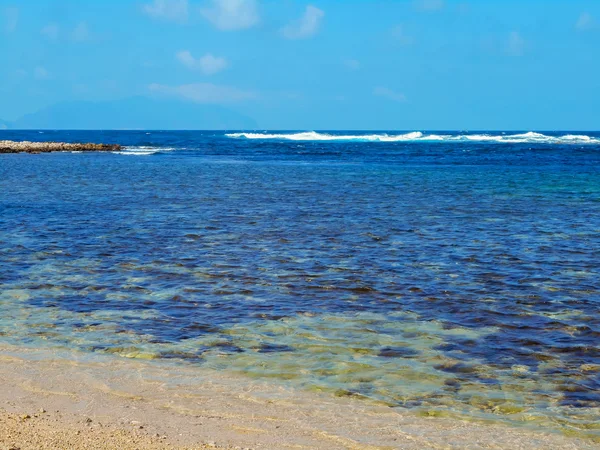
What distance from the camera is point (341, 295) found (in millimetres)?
10812

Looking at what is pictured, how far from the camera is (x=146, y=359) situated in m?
7.87

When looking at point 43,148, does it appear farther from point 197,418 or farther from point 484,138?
point 484,138

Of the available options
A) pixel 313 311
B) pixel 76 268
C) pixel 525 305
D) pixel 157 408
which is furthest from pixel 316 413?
pixel 76 268

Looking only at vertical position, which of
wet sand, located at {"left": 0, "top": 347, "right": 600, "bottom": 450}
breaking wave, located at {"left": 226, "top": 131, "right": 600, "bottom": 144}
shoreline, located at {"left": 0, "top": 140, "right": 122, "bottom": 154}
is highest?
breaking wave, located at {"left": 226, "top": 131, "right": 600, "bottom": 144}

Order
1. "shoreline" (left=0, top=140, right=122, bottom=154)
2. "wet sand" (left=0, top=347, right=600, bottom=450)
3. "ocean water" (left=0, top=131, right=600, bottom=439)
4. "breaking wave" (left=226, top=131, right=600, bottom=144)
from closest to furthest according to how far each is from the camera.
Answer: "wet sand" (left=0, top=347, right=600, bottom=450)
"ocean water" (left=0, top=131, right=600, bottom=439)
"shoreline" (left=0, top=140, right=122, bottom=154)
"breaking wave" (left=226, top=131, right=600, bottom=144)

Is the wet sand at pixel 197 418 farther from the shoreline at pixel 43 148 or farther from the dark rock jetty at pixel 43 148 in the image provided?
the dark rock jetty at pixel 43 148

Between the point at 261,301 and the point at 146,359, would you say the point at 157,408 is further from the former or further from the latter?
the point at 261,301

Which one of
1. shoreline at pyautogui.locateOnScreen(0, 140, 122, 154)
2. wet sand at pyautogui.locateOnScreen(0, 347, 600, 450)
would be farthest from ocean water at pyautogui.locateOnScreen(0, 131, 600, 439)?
shoreline at pyautogui.locateOnScreen(0, 140, 122, 154)

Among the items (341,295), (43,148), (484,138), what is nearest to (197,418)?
(341,295)

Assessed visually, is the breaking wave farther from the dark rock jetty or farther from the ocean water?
the ocean water

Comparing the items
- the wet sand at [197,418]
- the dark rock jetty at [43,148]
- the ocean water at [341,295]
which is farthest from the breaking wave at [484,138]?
the wet sand at [197,418]

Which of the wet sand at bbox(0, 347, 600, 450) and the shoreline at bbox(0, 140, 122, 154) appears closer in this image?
the wet sand at bbox(0, 347, 600, 450)

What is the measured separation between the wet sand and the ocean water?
377 millimetres

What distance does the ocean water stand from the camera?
7.39m
